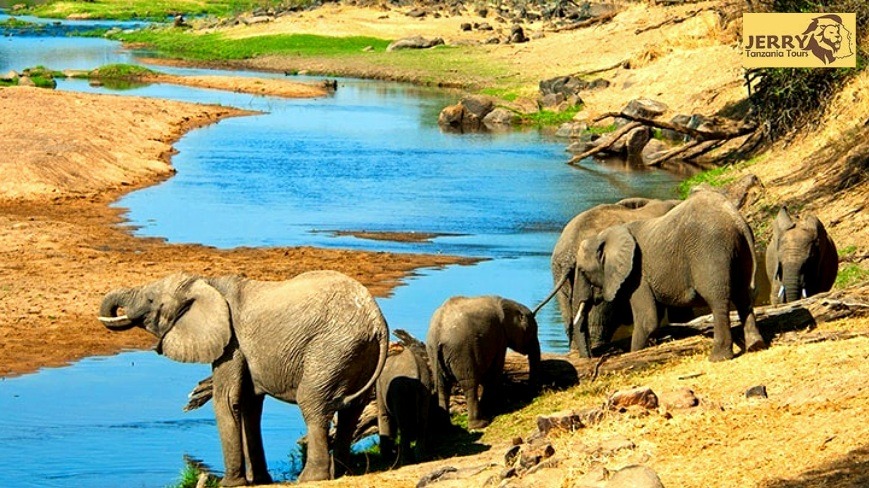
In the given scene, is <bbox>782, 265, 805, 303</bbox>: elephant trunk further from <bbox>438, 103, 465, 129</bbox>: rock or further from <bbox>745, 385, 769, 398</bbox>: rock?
<bbox>438, 103, 465, 129</bbox>: rock

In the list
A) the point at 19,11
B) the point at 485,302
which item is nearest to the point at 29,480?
the point at 485,302

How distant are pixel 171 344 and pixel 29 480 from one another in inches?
102

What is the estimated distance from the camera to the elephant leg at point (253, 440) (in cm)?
1255

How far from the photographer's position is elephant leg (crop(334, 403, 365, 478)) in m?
12.5

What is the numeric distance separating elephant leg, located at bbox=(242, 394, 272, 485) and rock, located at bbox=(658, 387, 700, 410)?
132 inches

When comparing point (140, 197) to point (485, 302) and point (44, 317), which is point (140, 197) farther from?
point (485, 302)

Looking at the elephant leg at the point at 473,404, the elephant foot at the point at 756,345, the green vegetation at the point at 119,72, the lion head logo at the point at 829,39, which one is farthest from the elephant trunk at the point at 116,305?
the green vegetation at the point at 119,72

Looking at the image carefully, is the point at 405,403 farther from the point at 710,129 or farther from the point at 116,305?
the point at 710,129

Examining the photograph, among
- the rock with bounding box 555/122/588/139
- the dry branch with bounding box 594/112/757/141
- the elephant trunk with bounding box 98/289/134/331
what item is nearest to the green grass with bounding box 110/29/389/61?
the rock with bounding box 555/122/588/139

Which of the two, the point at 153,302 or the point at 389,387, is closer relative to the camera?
the point at 153,302

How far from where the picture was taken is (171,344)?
1245cm

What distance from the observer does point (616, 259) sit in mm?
14523

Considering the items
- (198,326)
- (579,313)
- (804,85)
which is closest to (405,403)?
(198,326)

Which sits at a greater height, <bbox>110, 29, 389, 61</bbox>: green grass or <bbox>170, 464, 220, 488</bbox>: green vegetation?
<bbox>170, 464, 220, 488</bbox>: green vegetation
